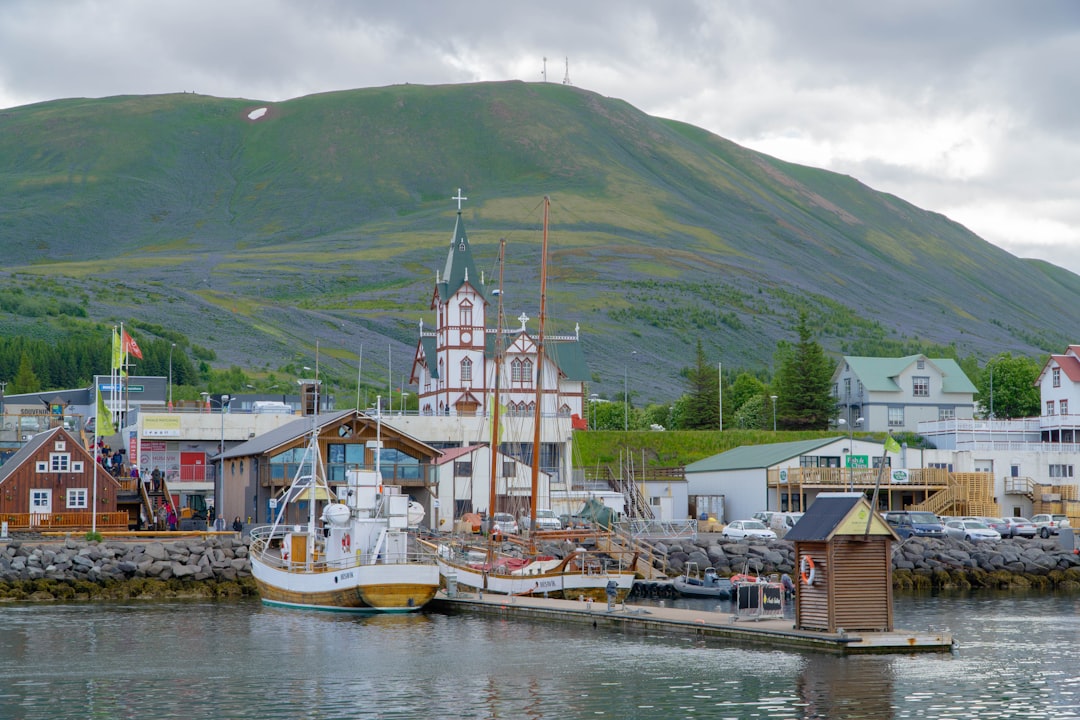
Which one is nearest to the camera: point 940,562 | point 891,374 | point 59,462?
point 940,562

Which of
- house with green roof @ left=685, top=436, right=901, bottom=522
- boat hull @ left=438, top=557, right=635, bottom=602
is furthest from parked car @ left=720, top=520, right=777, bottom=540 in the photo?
boat hull @ left=438, top=557, right=635, bottom=602

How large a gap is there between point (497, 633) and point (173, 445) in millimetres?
58095

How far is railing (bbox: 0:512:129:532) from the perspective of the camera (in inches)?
2741

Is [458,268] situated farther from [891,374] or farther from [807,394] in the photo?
[891,374]

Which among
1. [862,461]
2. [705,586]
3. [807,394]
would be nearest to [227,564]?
[705,586]

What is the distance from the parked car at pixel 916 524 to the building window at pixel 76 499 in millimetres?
41946

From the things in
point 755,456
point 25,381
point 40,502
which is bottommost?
point 40,502

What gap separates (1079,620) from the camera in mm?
49812

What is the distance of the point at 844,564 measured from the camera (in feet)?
123

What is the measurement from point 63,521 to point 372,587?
25.8 meters

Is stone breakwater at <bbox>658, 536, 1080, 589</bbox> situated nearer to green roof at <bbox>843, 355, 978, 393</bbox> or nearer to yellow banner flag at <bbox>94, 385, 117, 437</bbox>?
yellow banner flag at <bbox>94, 385, 117, 437</bbox>

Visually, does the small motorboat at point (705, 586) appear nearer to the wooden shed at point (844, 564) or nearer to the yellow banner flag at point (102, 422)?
the wooden shed at point (844, 564)

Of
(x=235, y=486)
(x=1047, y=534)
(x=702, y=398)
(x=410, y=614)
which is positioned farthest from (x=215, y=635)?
(x=702, y=398)

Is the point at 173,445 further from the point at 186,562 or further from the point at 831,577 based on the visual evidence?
the point at 831,577
